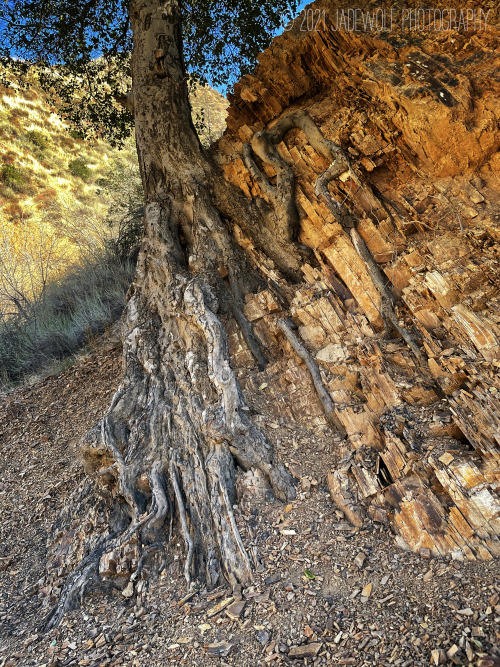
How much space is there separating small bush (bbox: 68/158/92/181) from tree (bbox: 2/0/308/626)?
19.2 metres

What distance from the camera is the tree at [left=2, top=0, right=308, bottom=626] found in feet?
11.4

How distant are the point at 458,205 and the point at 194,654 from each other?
4561 millimetres

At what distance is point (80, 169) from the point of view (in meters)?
26.3

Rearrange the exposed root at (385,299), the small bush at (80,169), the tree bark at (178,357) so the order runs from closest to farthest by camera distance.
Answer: the tree bark at (178,357) → the exposed root at (385,299) → the small bush at (80,169)

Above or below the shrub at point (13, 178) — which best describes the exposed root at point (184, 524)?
below

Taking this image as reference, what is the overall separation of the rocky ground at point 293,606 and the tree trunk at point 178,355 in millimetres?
207

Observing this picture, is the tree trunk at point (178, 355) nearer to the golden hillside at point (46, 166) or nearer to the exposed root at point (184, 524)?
the exposed root at point (184, 524)

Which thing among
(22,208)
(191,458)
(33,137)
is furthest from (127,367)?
(33,137)

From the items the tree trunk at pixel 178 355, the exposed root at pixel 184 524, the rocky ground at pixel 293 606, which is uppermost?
the tree trunk at pixel 178 355

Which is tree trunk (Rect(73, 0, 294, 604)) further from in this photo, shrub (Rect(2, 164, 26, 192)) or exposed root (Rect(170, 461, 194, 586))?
shrub (Rect(2, 164, 26, 192))

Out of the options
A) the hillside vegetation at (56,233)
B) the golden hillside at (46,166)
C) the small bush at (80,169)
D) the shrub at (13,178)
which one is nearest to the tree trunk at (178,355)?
the hillside vegetation at (56,233)

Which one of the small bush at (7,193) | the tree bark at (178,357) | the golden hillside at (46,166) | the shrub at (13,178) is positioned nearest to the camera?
the tree bark at (178,357)

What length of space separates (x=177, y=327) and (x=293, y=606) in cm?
312

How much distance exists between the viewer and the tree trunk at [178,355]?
348 centimetres
